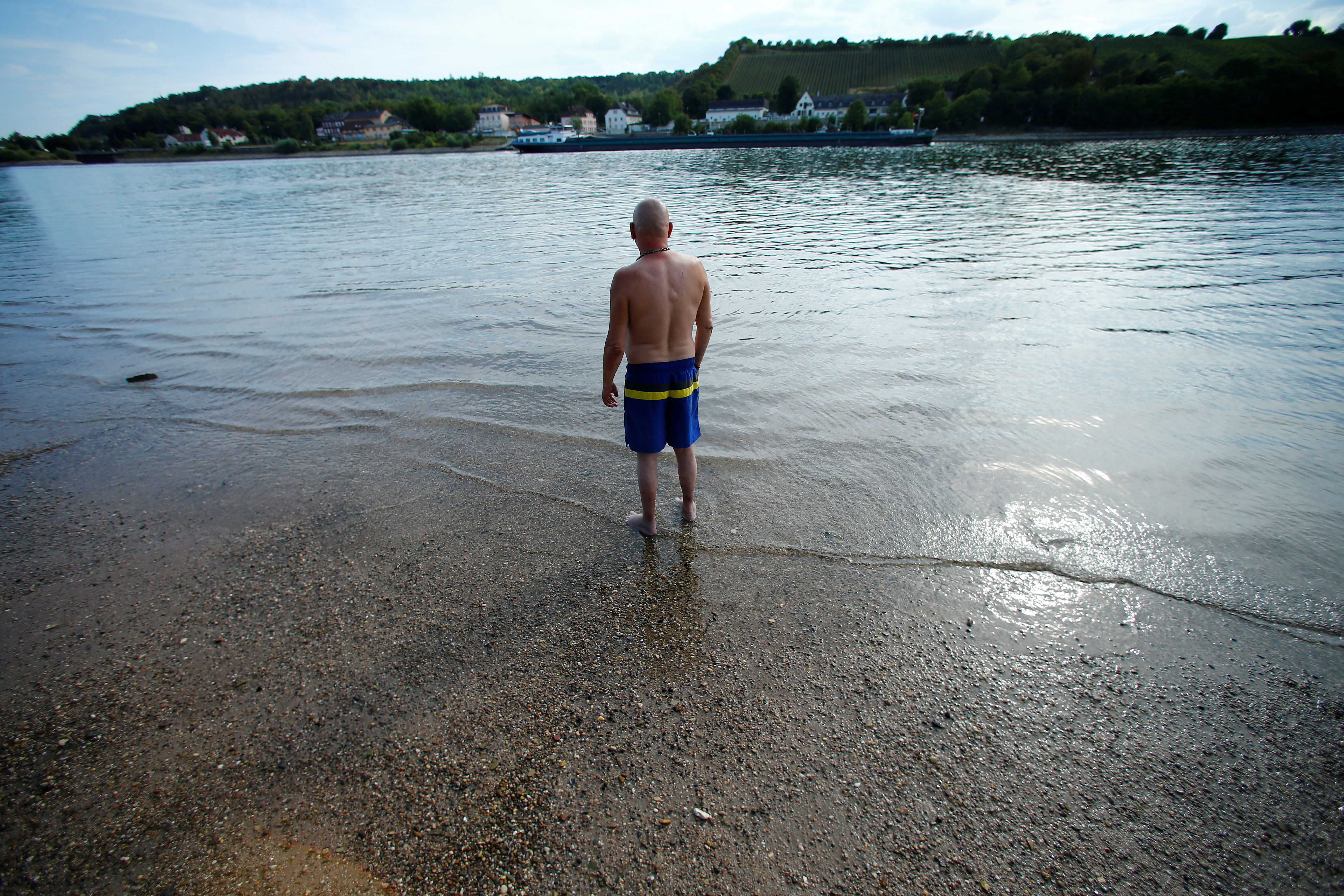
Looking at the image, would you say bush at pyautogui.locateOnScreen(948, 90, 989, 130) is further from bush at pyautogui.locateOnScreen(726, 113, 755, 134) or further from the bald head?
the bald head

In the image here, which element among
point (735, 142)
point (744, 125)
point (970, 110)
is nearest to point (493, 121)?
point (744, 125)

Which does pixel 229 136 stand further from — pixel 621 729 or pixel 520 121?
pixel 621 729

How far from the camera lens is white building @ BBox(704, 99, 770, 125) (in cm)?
14425

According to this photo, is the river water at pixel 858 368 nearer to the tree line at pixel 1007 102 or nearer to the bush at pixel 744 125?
the tree line at pixel 1007 102

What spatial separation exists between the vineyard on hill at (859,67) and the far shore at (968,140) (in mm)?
61844

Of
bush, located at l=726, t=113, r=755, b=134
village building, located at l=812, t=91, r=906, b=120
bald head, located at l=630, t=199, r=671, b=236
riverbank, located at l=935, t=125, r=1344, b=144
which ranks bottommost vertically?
bald head, located at l=630, t=199, r=671, b=236

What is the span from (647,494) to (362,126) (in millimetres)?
197141

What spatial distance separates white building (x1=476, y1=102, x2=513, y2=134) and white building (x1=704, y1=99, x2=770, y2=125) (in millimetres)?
60968

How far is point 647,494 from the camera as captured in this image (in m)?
4.13

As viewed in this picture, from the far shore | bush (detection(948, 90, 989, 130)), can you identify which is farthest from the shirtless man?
bush (detection(948, 90, 989, 130))

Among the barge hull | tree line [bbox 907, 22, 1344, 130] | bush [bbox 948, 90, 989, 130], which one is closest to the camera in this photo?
tree line [bbox 907, 22, 1344, 130]

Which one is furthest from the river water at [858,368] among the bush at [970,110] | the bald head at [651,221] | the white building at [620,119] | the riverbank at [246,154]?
the white building at [620,119]

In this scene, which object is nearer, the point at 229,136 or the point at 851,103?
the point at 851,103

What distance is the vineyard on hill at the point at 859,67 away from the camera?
6142 inches
